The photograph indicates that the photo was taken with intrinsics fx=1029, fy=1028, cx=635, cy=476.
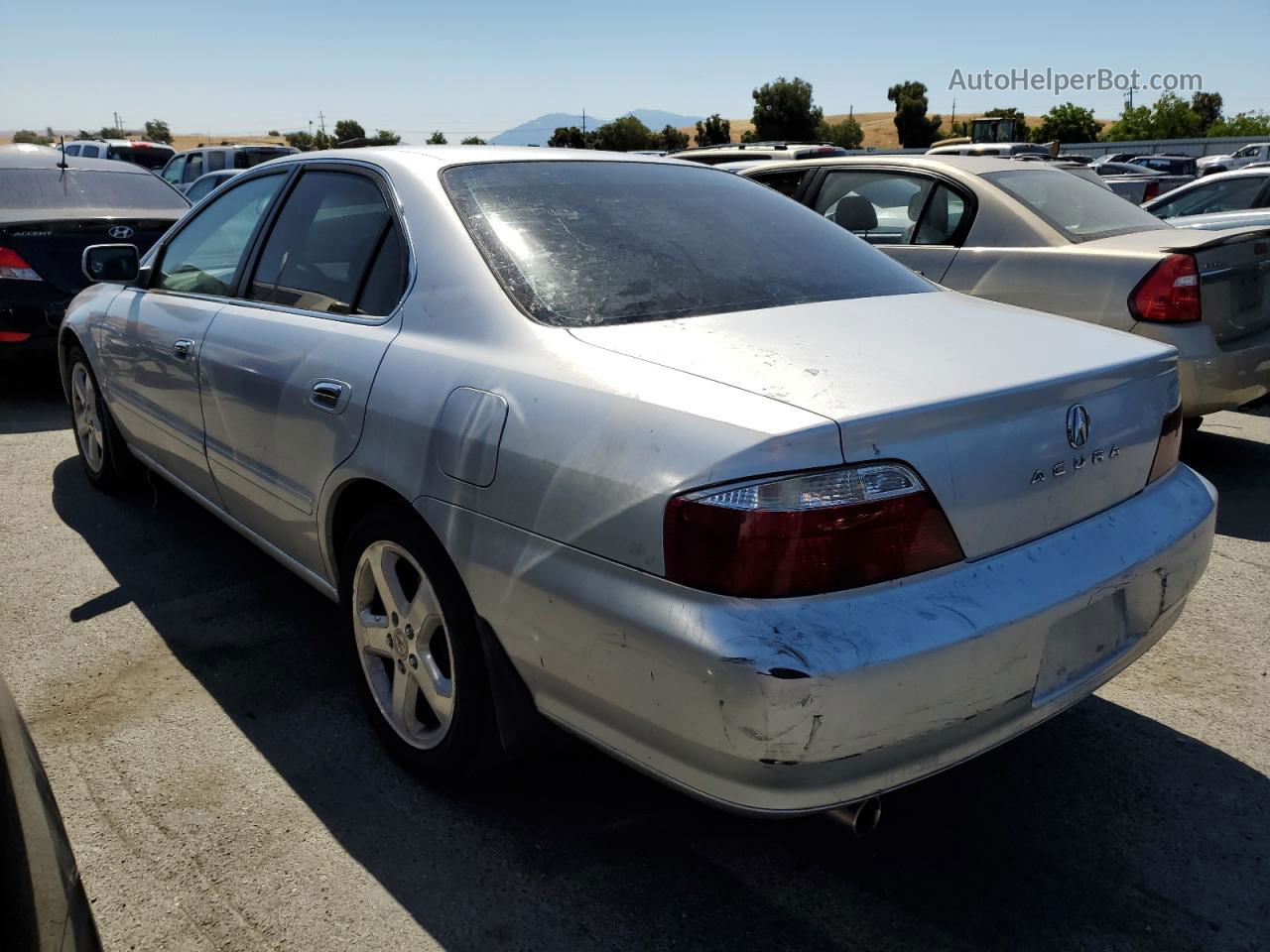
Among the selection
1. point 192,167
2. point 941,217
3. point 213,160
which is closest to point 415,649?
point 941,217

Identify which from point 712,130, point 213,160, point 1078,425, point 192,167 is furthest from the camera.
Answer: point 712,130

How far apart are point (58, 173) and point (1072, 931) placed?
813cm

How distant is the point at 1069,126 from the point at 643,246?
247 feet

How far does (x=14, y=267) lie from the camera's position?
6.62 meters

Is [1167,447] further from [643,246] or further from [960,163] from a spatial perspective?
[960,163]

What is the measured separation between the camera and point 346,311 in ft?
9.35

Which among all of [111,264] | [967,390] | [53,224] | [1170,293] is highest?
[53,224]

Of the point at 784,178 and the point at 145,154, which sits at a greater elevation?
the point at 145,154

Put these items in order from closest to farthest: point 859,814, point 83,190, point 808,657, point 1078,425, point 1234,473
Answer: point 808,657 < point 859,814 < point 1078,425 < point 1234,473 < point 83,190

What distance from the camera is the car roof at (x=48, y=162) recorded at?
7570 millimetres

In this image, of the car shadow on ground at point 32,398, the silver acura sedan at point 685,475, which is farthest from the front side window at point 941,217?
the car shadow on ground at point 32,398

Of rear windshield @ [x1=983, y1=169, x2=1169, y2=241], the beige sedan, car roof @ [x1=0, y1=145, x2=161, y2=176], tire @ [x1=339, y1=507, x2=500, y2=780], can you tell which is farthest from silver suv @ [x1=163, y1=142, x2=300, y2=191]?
tire @ [x1=339, y1=507, x2=500, y2=780]

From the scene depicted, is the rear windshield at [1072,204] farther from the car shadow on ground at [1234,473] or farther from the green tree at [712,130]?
the green tree at [712,130]

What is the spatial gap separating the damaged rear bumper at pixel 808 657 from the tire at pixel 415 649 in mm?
158
